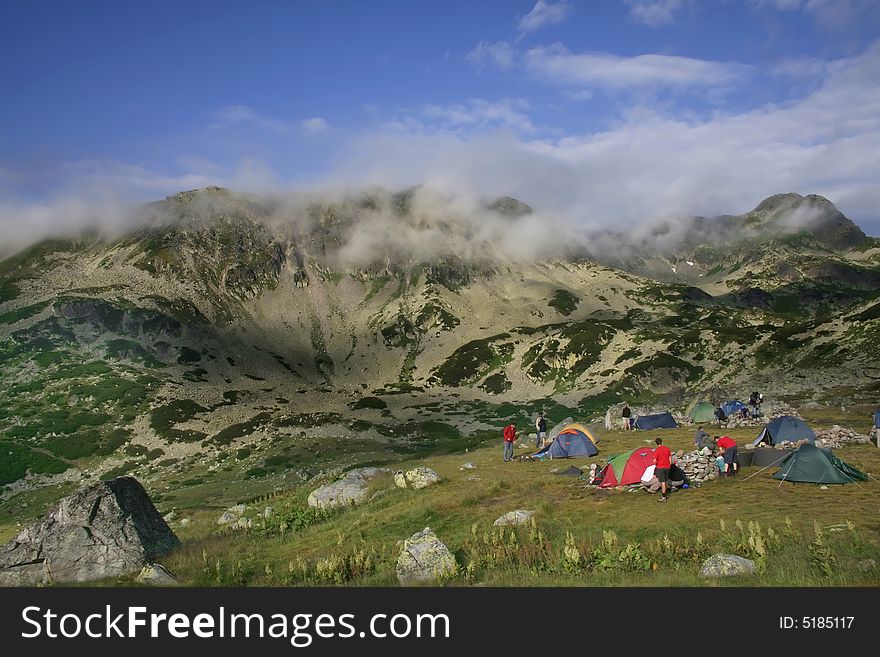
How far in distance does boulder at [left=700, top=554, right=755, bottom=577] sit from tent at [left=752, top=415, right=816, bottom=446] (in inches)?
790

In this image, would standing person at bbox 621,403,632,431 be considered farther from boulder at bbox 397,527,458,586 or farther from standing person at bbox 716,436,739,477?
boulder at bbox 397,527,458,586

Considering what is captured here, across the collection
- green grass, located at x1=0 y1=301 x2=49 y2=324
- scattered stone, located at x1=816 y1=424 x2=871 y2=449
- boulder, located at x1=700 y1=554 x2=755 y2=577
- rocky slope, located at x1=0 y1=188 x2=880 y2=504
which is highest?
green grass, located at x1=0 y1=301 x2=49 y2=324

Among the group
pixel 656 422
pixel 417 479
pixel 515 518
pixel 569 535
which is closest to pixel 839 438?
pixel 656 422

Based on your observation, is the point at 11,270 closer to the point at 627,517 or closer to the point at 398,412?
the point at 398,412

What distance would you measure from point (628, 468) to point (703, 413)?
29.7 meters

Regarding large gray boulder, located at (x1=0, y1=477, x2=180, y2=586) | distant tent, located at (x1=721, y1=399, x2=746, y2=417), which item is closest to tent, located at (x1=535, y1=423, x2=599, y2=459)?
distant tent, located at (x1=721, y1=399, x2=746, y2=417)

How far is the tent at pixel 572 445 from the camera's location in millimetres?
34969

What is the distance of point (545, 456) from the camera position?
35.8 metres

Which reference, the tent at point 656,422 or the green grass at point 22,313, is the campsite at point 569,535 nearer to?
the tent at point 656,422

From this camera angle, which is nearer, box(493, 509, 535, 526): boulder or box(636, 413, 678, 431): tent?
box(493, 509, 535, 526): boulder

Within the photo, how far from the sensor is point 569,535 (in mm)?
16391

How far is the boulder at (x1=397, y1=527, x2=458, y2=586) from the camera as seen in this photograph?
1444 cm

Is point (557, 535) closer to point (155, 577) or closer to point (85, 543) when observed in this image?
point (155, 577)
